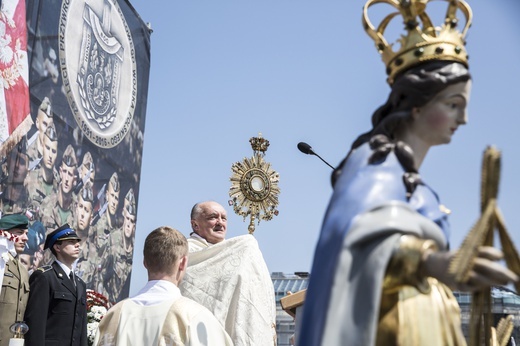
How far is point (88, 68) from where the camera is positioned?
10555 millimetres

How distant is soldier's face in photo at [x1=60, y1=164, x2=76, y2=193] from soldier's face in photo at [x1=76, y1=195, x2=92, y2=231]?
310mm

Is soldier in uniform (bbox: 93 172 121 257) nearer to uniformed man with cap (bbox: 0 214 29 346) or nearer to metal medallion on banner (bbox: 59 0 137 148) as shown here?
metal medallion on banner (bbox: 59 0 137 148)

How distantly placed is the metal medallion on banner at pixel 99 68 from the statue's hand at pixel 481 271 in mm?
8618

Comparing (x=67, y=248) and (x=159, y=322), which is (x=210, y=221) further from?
(x=159, y=322)

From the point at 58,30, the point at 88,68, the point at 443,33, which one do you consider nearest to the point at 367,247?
the point at 443,33

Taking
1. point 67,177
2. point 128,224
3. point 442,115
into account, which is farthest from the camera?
point 128,224

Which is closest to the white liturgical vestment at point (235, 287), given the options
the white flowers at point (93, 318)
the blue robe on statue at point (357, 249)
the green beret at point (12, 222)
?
the white flowers at point (93, 318)

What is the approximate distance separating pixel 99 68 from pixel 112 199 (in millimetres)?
1957

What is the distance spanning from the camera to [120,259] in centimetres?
1141

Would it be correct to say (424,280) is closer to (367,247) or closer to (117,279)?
(367,247)

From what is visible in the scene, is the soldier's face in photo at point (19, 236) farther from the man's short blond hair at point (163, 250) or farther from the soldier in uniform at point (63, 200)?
the soldier in uniform at point (63, 200)

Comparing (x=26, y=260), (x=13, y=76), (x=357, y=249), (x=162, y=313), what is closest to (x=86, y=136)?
(x=13, y=76)

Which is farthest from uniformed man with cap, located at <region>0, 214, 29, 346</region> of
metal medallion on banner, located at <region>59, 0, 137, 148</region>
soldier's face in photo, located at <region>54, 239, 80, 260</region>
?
metal medallion on banner, located at <region>59, 0, 137, 148</region>

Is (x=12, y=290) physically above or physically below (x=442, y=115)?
below
